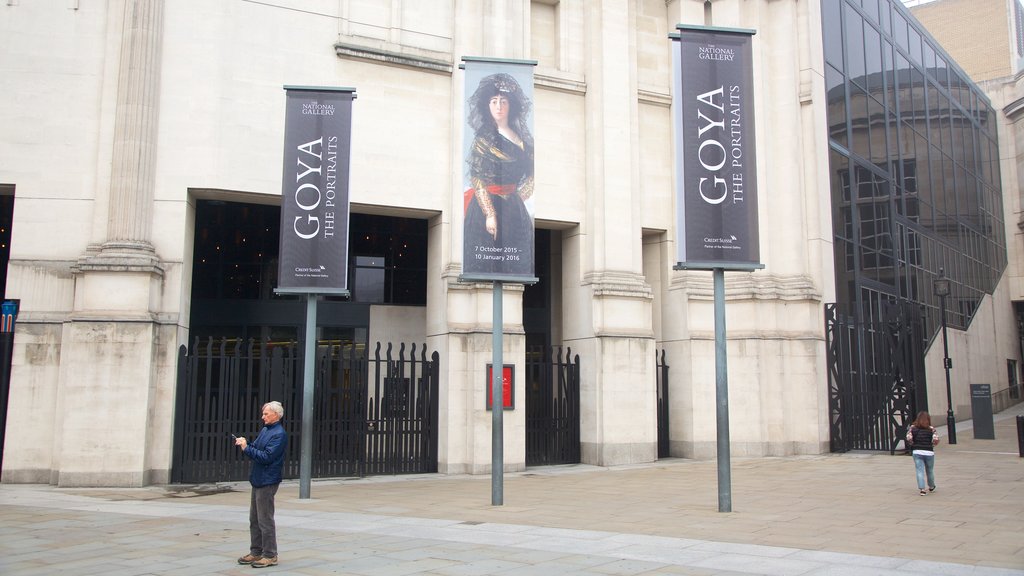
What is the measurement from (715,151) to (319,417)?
11.0 m

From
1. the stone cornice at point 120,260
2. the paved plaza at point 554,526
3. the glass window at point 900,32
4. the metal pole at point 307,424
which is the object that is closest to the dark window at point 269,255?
the stone cornice at point 120,260

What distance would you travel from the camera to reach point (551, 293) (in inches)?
1000

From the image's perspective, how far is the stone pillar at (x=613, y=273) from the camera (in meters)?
20.9

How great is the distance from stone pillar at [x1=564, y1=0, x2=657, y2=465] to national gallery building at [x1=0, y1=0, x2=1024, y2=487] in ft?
0.27

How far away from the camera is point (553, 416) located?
21.2 metres

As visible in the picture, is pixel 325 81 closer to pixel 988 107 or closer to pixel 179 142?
pixel 179 142

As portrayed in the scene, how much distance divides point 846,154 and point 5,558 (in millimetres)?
25104

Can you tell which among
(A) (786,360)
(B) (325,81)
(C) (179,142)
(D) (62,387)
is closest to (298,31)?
(B) (325,81)

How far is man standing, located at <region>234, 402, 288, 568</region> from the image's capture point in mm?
8648

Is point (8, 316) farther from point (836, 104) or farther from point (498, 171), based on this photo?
point (836, 104)

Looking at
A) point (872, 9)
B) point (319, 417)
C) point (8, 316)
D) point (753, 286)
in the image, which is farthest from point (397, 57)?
point (872, 9)

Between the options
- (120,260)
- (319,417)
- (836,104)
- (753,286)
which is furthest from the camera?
(836,104)

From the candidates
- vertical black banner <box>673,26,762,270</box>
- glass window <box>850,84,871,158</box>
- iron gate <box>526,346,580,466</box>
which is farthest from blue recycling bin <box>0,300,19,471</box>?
glass window <box>850,84,871,158</box>

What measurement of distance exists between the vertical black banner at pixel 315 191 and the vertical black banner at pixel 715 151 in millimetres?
6551
